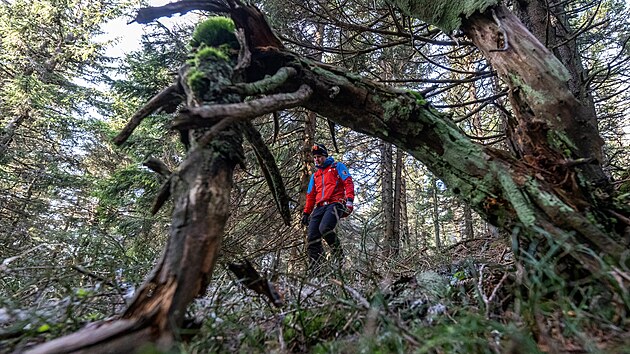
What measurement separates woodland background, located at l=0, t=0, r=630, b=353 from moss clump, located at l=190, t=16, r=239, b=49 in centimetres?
77

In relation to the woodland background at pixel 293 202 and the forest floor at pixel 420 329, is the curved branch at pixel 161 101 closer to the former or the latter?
the woodland background at pixel 293 202

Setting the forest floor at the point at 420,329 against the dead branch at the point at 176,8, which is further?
the dead branch at the point at 176,8

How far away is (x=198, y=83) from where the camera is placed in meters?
1.77

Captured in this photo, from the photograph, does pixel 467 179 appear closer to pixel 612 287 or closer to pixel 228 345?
pixel 612 287

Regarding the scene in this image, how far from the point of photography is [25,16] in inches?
474

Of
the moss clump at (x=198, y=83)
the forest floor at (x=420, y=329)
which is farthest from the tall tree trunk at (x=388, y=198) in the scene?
the moss clump at (x=198, y=83)

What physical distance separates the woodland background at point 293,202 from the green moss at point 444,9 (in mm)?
201

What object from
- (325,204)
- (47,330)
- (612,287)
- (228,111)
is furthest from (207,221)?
(325,204)

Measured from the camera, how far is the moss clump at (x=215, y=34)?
2240mm

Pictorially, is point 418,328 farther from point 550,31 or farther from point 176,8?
point 550,31

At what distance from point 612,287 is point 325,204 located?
455 centimetres

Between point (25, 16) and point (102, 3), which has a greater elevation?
point (102, 3)

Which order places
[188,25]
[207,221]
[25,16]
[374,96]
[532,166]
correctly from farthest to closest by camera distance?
[25,16], [188,25], [374,96], [532,166], [207,221]

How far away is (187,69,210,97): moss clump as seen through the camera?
5.79ft
